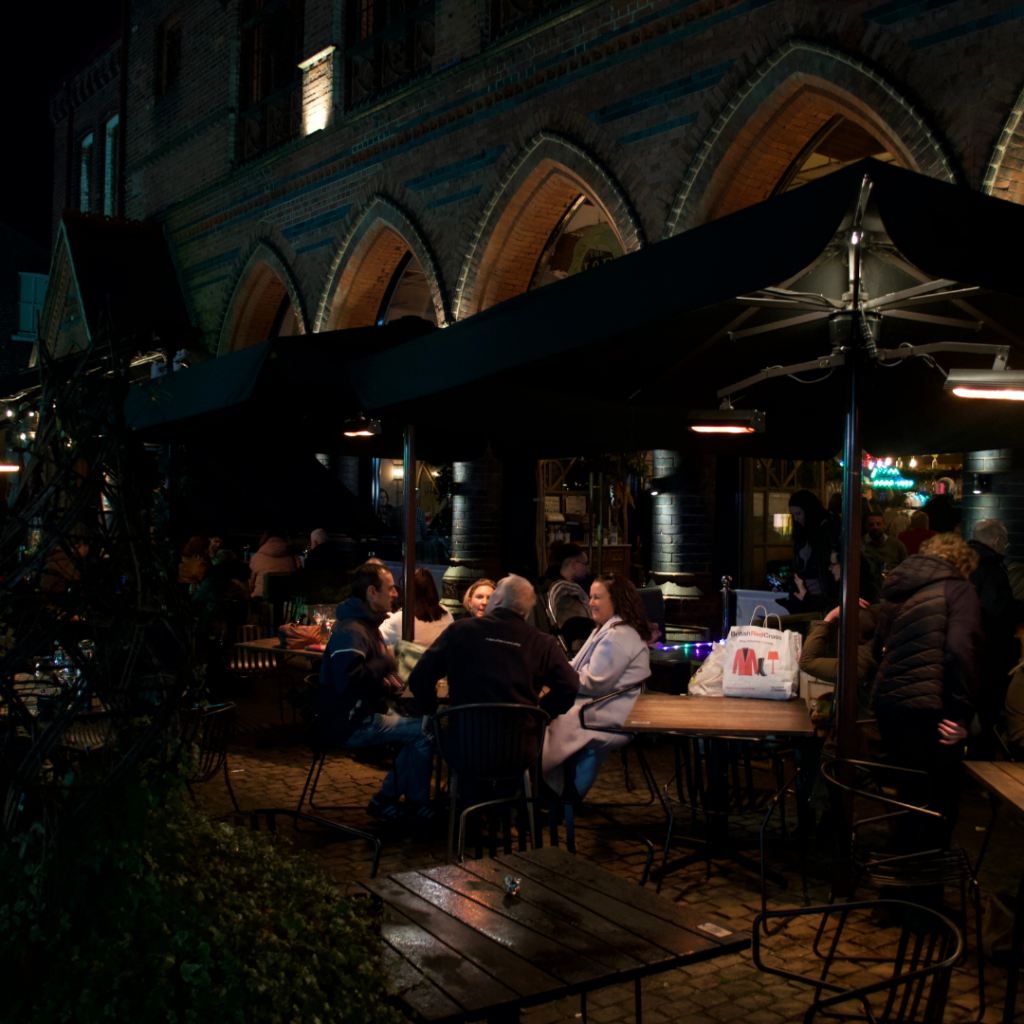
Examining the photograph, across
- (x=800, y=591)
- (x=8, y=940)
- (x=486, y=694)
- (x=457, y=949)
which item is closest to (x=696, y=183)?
(x=800, y=591)

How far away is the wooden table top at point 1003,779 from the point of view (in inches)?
142

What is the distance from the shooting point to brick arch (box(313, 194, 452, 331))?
41.1ft

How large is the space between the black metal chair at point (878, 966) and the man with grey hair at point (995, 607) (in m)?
2.49

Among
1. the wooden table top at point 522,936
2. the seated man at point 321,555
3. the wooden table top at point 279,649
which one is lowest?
the wooden table top at point 522,936

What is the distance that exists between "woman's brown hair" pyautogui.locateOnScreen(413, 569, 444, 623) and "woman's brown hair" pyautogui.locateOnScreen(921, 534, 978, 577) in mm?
3344

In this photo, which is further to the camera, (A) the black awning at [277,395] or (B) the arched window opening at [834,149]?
(B) the arched window opening at [834,149]

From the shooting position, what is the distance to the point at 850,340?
4.55m

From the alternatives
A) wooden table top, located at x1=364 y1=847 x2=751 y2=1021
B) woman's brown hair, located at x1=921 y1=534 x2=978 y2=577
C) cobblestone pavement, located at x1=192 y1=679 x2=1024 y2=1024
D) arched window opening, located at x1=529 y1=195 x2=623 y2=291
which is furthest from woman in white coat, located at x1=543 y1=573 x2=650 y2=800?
arched window opening, located at x1=529 y1=195 x2=623 y2=291

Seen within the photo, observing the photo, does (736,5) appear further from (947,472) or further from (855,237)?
(947,472)

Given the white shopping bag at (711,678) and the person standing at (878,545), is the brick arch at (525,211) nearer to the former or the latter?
the person standing at (878,545)

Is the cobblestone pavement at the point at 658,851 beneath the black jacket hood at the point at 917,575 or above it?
beneath

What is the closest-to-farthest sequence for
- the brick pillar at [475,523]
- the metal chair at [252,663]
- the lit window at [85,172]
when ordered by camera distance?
the metal chair at [252,663], the brick pillar at [475,523], the lit window at [85,172]

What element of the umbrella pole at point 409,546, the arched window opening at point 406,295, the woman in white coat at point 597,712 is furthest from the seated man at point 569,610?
the arched window opening at point 406,295

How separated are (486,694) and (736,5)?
A: 6.89 metres
